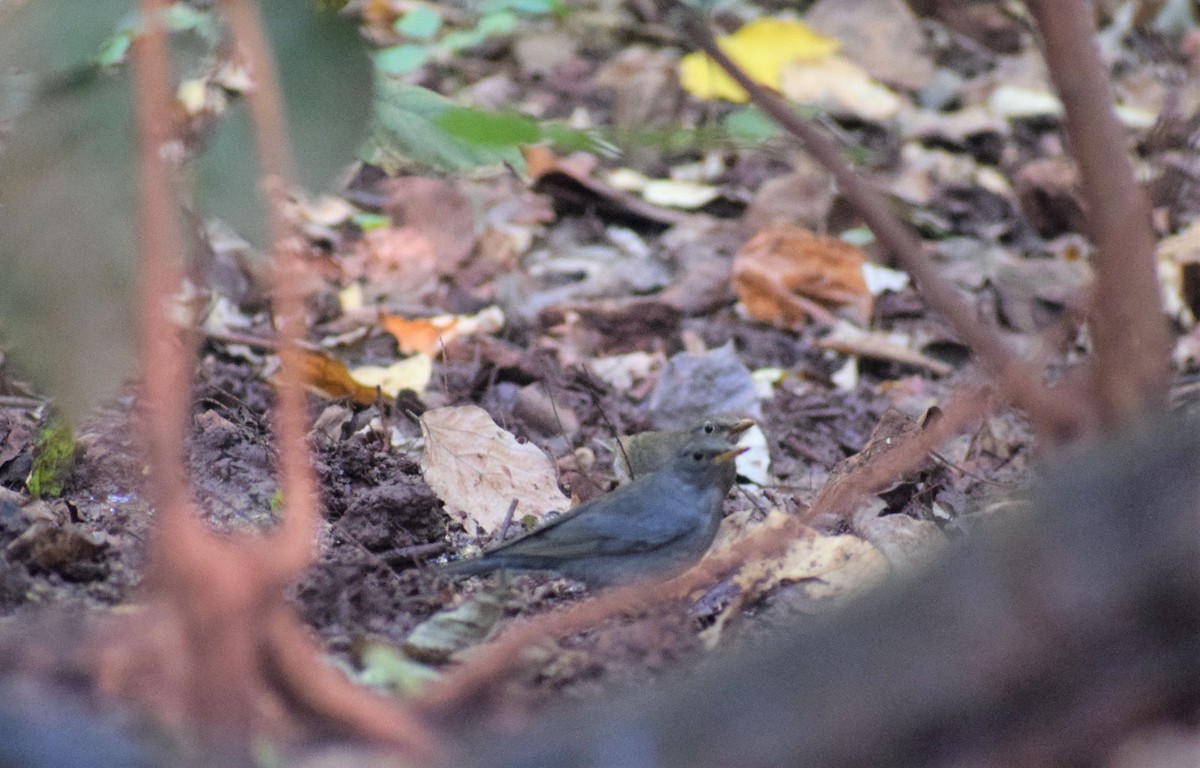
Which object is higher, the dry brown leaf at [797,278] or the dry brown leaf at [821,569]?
the dry brown leaf at [821,569]

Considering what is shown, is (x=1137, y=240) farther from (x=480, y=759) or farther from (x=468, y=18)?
(x=468, y=18)

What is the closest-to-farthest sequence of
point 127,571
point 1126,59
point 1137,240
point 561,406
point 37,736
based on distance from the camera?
point 37,736 → point 1137,240 → point 127,571 → point 561,406 → point 1126,59

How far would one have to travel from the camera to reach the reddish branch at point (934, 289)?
1.67 metres

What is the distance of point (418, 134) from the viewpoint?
2.12m

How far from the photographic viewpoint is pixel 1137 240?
169 centimetres

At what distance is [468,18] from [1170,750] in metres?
5.57

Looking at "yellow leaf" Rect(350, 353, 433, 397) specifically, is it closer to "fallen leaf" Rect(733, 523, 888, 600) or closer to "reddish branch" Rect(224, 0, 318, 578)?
"fallen leaf" Rect(733, 523, 888, 600)

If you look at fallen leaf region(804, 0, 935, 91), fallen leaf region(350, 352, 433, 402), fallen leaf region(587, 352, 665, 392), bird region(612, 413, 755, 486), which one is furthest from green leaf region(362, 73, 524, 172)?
fallen leaf region(804, 0, 935, 91)

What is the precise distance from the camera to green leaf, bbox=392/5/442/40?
5.88m

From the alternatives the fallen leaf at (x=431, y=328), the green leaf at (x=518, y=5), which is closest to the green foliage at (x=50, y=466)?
the green leaf at (x=518, y=5)

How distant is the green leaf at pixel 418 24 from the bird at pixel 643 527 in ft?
9.22

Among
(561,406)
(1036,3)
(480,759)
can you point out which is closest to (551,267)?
(561,406)

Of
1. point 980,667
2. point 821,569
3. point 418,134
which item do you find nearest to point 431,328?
point 821,569

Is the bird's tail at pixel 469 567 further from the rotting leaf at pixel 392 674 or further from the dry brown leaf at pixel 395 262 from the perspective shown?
the dry brown leaf at pixel 395 262
